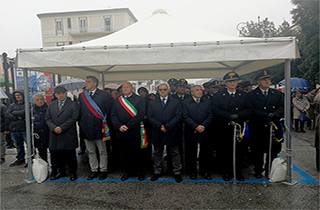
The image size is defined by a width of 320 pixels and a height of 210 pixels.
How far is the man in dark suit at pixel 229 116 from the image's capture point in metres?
4.32

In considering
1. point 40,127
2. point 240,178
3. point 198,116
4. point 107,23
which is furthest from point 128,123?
point 107,23

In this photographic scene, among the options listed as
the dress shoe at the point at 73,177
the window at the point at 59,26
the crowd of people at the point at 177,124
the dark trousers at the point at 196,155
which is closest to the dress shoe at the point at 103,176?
the crowd of people at the point at 177,124

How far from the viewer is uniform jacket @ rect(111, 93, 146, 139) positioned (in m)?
4.45

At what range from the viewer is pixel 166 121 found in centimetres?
437

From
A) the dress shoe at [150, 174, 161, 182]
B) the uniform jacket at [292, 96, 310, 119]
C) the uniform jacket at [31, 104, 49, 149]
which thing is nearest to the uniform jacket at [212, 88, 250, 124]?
the dress shoe at [150, 174, 161, 182]

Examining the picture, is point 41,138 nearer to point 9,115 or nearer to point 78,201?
point 9,115

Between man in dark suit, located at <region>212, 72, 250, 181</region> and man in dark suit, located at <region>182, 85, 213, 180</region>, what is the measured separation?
0.73ft

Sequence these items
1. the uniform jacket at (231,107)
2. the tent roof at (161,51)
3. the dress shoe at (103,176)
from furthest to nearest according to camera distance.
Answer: the dress shoe at (103,176)
the uniform jacket at (231,107)
the tent roof at (161,51)

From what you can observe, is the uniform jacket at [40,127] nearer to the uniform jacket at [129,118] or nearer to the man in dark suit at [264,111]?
the uniform jacket at [129,118]

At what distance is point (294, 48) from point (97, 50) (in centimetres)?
341

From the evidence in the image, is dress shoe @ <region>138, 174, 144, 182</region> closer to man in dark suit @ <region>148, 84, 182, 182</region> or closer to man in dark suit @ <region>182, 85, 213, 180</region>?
man in dark suit @ <region>148, 84, 182, 182</region>

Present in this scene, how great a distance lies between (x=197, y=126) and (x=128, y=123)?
132 centimetres

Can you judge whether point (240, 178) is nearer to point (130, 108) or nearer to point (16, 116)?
point (130, 108)

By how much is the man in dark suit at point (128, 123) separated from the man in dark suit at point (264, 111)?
218cm
